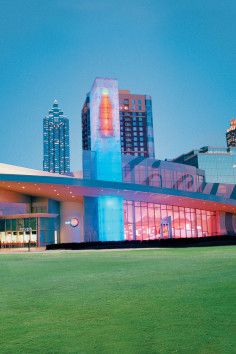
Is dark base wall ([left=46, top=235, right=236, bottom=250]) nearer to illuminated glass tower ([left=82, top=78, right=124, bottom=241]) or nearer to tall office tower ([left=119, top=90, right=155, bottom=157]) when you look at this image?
illuminated glass tower ([left=82, top=78, right=124, bottom=241])

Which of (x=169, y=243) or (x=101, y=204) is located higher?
(x=101, y=204)

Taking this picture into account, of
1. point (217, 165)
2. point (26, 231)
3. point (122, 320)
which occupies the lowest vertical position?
point (26, 231)

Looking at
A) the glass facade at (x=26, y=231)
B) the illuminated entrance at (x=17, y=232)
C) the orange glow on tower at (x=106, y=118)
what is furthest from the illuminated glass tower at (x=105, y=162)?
the illuminated entrance at (x=17, y=232)

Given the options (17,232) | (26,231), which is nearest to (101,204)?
(26,231)

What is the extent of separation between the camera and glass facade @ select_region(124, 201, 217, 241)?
58.0m

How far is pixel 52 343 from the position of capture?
2963mm

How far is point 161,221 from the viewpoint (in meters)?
56.9

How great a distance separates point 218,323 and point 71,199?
1930 inches

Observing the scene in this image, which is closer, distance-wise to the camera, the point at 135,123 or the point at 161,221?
the point at 161,221

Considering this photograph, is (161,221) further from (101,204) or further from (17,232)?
(17,232)

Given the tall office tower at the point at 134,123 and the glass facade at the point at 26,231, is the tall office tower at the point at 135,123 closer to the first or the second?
the tall office tower at the point at 134,123

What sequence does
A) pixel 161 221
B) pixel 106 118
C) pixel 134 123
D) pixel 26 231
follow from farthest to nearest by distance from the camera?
1. pixel 134 123
2. pixel 161 221
3. pixel 106 118
4. pixel 26 231

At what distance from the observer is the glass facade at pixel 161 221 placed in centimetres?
5800

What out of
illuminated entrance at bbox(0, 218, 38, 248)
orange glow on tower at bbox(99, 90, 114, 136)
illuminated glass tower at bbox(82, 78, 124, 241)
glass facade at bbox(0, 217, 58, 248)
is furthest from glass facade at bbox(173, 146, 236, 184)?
illuminated entrance at bbox(0, 218, 38, 248)
